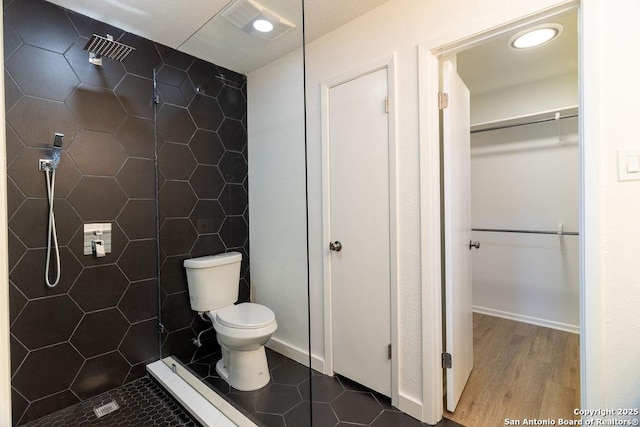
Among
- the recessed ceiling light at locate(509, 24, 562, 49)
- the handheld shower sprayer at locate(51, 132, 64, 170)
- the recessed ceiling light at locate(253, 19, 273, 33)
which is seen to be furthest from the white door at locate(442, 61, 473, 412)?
the handheld shower sprayer at locate(51, 132, 64, 170)

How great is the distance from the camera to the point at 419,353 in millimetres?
1689

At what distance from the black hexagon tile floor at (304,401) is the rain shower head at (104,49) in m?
2.09

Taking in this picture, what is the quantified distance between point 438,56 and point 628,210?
1.11m

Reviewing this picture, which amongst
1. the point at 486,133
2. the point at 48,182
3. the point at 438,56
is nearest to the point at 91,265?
the point at 48,182

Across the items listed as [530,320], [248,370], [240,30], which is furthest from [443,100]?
[530,320]

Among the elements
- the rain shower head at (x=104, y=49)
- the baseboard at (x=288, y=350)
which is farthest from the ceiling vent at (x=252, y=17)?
the baseboard at (x=288, y=350)

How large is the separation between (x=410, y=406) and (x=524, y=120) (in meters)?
2.68

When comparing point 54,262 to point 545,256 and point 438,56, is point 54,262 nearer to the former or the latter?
point 438,56

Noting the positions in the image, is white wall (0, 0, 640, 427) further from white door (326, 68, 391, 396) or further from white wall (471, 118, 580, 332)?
white wall (471, 118, 580, 332)

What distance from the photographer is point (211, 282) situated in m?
2.15

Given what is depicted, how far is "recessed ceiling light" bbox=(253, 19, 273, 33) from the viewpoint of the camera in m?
1.78

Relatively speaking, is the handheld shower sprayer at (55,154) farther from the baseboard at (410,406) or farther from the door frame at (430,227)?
the baseboard at (410,406)

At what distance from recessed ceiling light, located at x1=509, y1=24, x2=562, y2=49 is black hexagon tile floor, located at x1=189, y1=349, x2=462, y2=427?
94.7 inches

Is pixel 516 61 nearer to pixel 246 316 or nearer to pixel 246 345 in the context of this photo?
pixel 246 316
